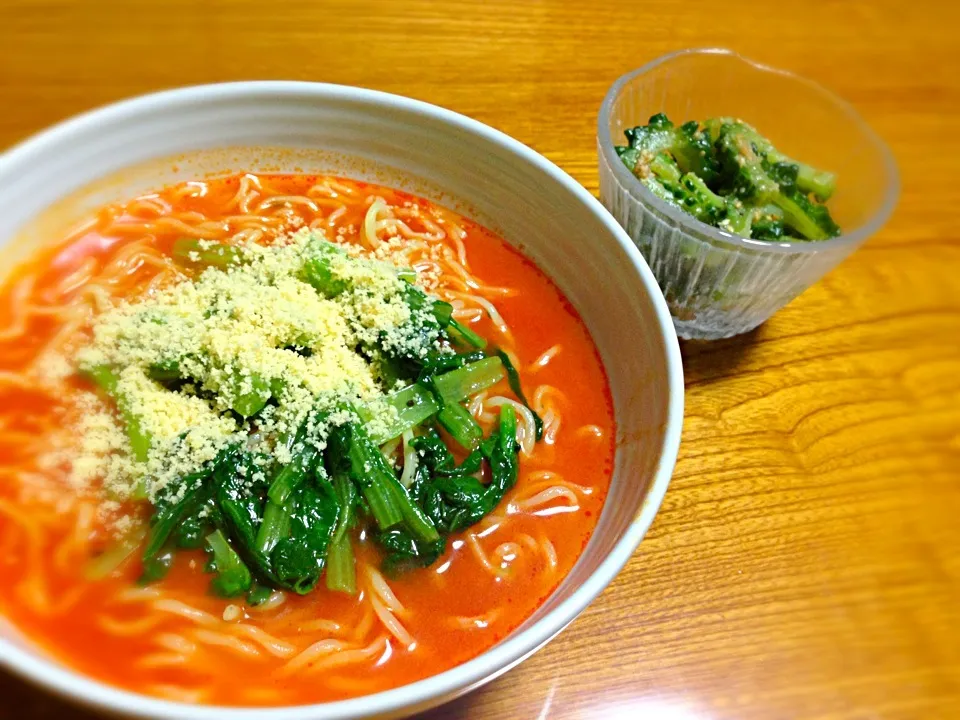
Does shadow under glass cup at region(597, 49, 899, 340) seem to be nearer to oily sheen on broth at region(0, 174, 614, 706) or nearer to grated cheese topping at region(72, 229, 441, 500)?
oily sheen on broth at region(0, 174, 614, 706)

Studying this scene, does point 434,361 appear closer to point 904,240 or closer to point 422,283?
point 422,283

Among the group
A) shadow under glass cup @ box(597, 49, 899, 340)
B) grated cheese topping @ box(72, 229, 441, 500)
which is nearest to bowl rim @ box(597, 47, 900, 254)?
shadow under glass cup @ box(597, 49, 899, 340)

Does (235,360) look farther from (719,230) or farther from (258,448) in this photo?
(719,230)

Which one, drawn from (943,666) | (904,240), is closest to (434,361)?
(943,666)

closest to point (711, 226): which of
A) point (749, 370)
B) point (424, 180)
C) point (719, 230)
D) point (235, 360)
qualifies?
point (719, 230)

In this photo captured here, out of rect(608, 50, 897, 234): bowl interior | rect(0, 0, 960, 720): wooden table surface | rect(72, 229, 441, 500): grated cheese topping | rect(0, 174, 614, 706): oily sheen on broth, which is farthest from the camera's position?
rect(608, 50, 897, 234): bowl interior

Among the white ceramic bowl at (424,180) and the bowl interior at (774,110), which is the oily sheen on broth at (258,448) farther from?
the bowl interior at (774,110)

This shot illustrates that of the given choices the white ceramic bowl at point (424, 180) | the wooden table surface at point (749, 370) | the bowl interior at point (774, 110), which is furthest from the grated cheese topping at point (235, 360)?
the bowl interior at point (774, 110)
